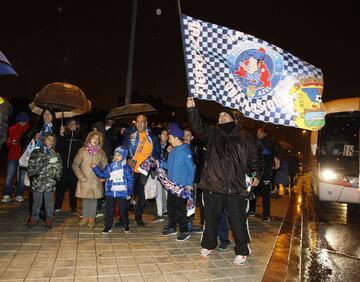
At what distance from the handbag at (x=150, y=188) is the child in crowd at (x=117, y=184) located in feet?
1.82

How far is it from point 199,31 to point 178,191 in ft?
8.84

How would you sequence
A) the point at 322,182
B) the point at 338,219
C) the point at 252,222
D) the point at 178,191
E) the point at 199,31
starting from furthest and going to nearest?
1. the point at 322,182
2. the point at 338,219
3. the point at 252,222
4. the point at 178,191
5. the point at 199,31

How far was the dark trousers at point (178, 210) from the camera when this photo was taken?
595 cm

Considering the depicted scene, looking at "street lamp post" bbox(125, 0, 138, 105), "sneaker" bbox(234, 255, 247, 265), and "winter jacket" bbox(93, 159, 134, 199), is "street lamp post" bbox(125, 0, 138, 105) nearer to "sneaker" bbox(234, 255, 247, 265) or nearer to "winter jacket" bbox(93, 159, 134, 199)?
"winter jacket" bbox(93, 159, 134, 199)

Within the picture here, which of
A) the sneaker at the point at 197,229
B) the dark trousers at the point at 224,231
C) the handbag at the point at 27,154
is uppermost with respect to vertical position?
the handbag at the point at 27,154

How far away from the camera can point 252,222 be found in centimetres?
756

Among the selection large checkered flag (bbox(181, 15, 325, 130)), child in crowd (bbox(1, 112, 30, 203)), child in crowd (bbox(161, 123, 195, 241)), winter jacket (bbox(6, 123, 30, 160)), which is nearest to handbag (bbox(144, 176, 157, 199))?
child in crowd (bbox(161, 123, 195, 241))

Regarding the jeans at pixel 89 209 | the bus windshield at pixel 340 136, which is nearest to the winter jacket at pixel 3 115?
the jeans at pixel 89 209

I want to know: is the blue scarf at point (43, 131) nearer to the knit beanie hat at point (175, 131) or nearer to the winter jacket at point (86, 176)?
the winter jacket at point (86, 176)

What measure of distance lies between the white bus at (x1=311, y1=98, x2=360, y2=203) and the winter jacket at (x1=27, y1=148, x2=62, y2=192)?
23.1 ft

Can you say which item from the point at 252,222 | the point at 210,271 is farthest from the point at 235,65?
the point at 252,222

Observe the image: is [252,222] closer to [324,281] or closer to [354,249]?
[354,249]

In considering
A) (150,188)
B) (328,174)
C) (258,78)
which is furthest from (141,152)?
(328,174)

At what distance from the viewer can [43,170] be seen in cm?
611
